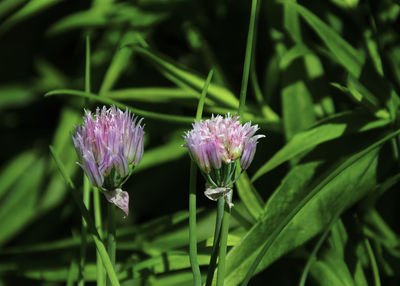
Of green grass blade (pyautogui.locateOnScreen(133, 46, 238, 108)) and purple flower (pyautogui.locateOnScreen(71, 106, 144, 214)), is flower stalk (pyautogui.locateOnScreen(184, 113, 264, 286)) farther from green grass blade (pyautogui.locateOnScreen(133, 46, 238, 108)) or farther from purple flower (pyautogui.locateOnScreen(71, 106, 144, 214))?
green grass blade (pyautogui.locateOnScreen(133, 46, 238, 108))

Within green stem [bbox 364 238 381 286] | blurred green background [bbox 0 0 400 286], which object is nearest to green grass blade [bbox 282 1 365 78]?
blurred green background [bbox 0 0 400 286]

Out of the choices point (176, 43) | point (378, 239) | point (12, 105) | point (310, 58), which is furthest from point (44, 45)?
point (378, 239)

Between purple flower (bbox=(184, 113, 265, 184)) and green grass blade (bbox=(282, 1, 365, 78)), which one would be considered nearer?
purple flower (bbox=(184, 113, 265, 184))

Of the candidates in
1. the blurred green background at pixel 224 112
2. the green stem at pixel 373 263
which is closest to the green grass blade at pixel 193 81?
the blurred green background at pixel 224 112

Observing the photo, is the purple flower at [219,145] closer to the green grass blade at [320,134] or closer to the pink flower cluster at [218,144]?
the pink flower cluster at [218,144]

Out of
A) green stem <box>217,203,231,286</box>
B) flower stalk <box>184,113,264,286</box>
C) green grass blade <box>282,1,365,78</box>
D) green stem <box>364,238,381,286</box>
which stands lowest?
green stem <box>364,238,381,286</box>

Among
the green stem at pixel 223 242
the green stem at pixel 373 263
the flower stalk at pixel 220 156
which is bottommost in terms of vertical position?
the green stem at pixel 373 263

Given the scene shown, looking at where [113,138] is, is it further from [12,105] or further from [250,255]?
[12,105]

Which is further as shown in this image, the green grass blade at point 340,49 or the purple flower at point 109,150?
the green grass blade at point 340,49
